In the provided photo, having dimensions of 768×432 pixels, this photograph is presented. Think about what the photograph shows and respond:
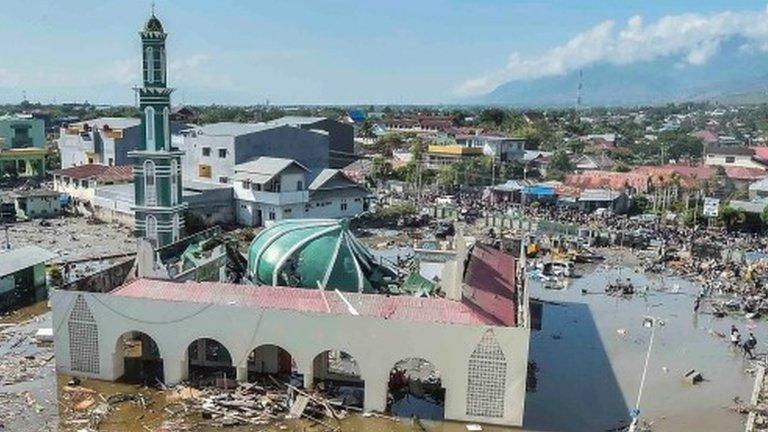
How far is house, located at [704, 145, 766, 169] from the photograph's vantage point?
254ft

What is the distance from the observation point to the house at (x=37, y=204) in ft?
171

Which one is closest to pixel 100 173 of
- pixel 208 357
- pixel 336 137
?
pixel 336 137

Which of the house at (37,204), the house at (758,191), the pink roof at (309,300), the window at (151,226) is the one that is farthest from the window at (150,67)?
the house at (758,191)

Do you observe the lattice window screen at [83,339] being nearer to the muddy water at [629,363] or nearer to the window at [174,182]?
the window at [174,182]

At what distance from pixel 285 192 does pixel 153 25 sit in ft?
69.8

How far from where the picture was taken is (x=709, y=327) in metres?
32.1

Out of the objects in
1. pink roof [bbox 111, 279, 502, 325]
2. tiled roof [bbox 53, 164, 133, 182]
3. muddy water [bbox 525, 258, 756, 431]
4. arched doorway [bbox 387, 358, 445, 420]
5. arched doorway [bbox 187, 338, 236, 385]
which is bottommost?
muddy water [bbox 525, 258, 756, 431]

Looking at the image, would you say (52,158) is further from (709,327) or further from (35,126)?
(709,327)

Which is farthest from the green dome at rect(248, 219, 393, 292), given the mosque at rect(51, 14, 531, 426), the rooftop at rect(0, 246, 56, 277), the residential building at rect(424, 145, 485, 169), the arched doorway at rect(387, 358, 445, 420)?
the residential building at rect(424, 145, 485, 169)

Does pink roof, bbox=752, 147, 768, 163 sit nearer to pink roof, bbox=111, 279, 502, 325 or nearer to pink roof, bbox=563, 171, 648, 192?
pink roof, bbox=563, 171, 648, 192

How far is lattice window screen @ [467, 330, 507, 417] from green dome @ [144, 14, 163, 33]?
18.4 metres

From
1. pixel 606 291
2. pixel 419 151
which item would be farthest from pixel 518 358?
pixel 419 151

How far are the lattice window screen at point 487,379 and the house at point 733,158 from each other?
6787 cm

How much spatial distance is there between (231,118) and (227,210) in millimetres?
86918
